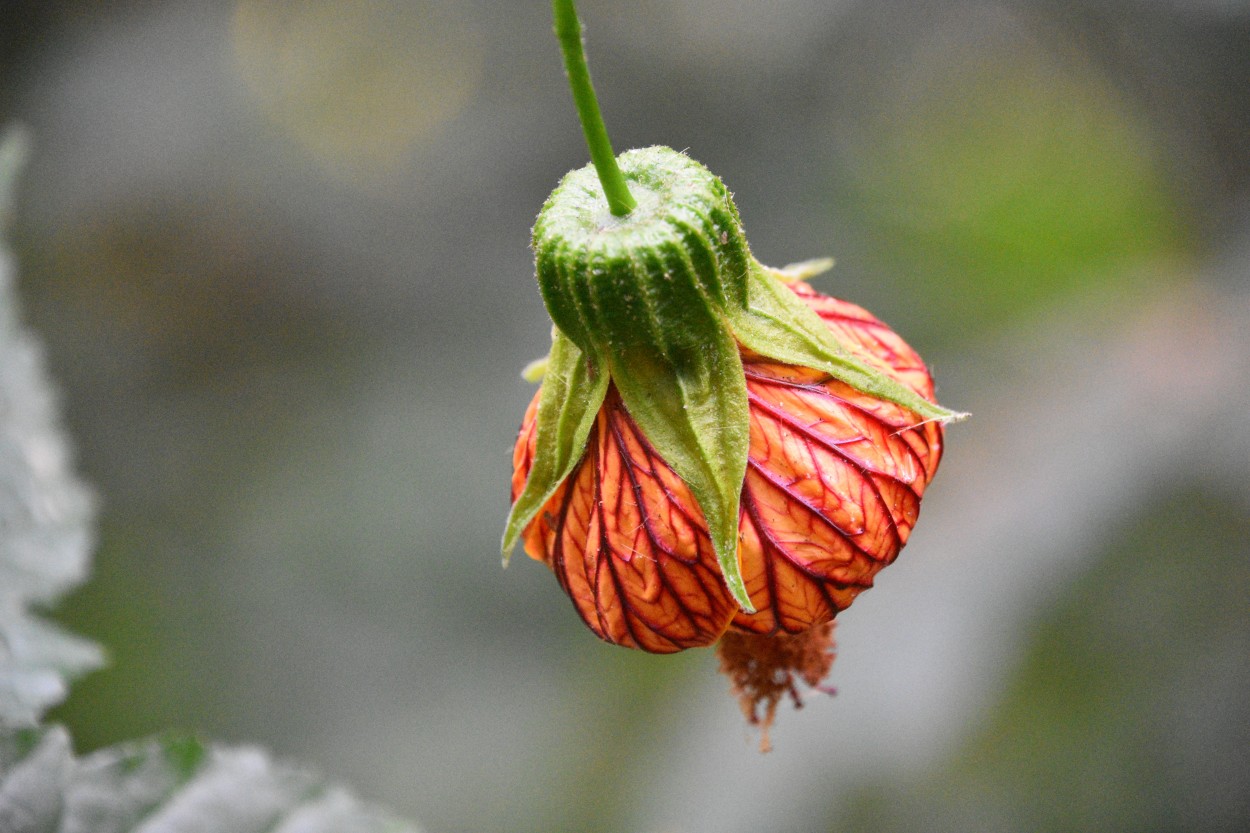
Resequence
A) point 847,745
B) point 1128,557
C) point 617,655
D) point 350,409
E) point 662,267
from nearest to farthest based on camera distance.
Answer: point 662,267
point 847,745
point 1128,557
point 617,655
point 350,409

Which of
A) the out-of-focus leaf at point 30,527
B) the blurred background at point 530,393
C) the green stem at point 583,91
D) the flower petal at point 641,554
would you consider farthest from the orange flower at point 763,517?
the blurred background at point 530,393

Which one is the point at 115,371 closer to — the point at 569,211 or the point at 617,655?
the point at 617,655

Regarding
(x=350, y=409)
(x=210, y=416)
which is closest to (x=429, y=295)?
(x=350, y=409)

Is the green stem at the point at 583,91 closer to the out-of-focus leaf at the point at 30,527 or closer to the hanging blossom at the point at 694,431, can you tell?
the hanging blossom at the point at 694,431

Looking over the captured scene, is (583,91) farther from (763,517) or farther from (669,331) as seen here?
(763,517)

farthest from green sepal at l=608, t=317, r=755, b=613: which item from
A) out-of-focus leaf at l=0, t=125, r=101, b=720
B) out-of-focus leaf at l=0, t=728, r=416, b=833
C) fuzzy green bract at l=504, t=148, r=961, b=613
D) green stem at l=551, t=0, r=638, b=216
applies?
out-of-focus leaf at l=0, t=125, r=101, b=720
